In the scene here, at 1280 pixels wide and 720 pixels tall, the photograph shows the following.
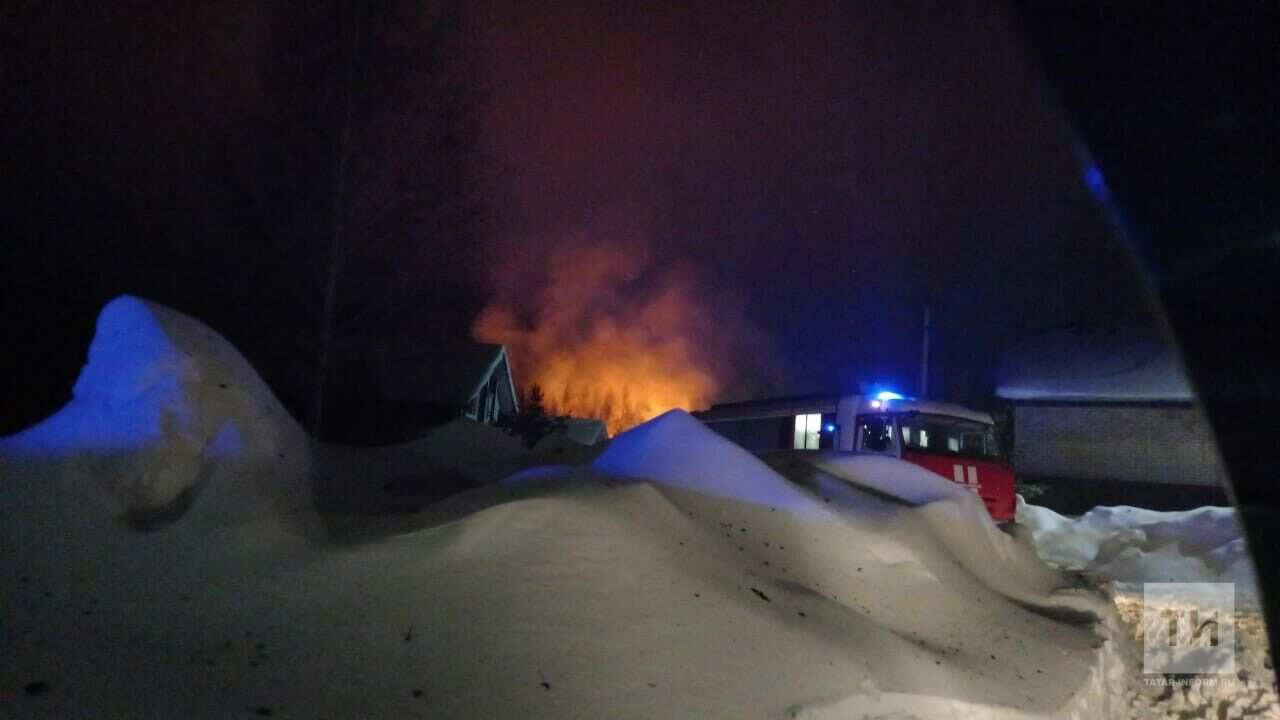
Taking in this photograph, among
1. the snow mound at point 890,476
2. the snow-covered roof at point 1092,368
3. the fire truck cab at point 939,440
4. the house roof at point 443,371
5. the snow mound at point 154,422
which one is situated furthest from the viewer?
the snow-covered roof at point 1092,368

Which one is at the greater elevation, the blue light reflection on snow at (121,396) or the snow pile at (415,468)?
the blue light reflection on snow at (121,396)

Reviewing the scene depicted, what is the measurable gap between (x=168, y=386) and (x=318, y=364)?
30.4 feet

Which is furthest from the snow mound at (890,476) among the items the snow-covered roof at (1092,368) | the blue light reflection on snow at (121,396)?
the snow-covered roof at (1092,368)

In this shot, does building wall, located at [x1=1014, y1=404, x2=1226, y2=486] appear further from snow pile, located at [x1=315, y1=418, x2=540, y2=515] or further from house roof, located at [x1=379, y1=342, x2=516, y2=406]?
snow pile, located at [x1=315, y1=418, x2=540, y2=515]

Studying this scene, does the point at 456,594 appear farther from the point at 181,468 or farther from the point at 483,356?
the point at 483,356

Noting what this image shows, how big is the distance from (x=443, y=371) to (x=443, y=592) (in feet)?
71.2

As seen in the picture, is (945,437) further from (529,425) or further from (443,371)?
(443,371)

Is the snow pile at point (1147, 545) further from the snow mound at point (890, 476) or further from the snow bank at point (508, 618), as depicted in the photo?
the snow bank at point (508, 618)

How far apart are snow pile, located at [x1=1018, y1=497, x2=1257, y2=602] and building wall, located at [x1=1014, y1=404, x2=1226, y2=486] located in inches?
451

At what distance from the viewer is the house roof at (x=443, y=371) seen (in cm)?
2361

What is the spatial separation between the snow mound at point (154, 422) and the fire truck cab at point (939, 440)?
38.2ft

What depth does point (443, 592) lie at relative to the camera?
452cm

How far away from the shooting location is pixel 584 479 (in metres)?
6.44

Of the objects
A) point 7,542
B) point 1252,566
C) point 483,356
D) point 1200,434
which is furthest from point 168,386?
point 1200,434
